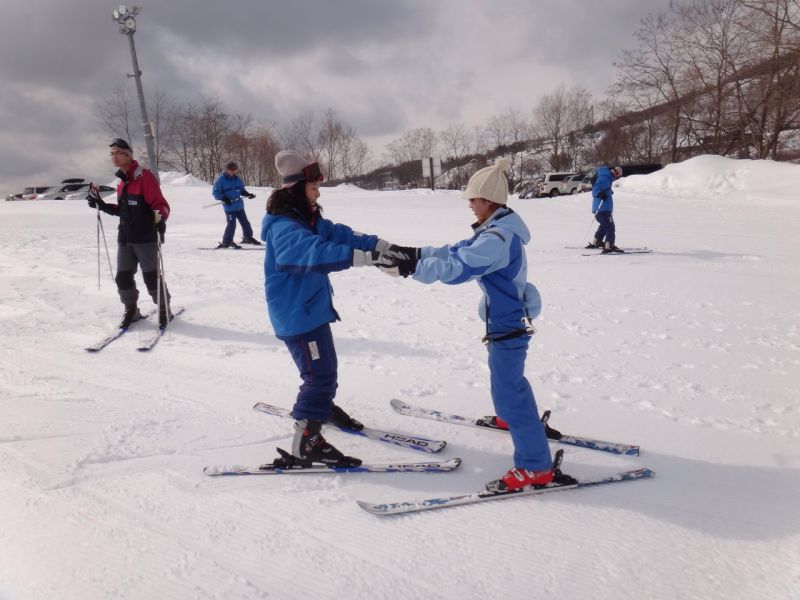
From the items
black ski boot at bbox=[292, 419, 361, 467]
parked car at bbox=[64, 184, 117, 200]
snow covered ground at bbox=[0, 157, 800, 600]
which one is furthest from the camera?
parked car at bbox=[64, 184, 117, 200]

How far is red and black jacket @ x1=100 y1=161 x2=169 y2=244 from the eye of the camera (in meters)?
4.89

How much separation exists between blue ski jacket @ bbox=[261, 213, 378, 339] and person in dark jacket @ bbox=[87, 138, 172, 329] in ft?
9.77

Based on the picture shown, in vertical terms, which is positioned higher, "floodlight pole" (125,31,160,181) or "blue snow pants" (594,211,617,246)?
"floodlight pole" (125,31,160,181)

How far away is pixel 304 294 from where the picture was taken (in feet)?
8.48

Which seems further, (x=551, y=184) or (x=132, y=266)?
(x=551, y=184)

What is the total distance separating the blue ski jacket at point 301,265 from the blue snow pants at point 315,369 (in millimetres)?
64

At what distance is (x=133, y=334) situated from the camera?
4.93m

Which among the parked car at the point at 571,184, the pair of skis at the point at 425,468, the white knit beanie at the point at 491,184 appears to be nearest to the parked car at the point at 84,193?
the pair of skis at the point at 425,468

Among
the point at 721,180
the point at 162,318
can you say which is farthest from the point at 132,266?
the point at 721,180

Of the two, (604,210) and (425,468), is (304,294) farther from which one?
(604,210)

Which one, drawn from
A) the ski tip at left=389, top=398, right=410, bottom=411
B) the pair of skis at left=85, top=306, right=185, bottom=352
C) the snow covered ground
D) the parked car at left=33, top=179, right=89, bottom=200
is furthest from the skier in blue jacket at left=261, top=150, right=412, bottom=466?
the parked car at left=33, top=179, right=89, bottom=200

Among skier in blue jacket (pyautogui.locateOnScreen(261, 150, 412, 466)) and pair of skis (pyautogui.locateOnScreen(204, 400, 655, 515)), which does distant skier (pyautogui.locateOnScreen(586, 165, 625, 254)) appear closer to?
pair of skis (pyautogui.locateOnScreen(204, 400, 655, 515))

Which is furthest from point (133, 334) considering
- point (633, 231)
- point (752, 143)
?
point (752, 143)

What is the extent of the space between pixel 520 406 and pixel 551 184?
27.1 m
